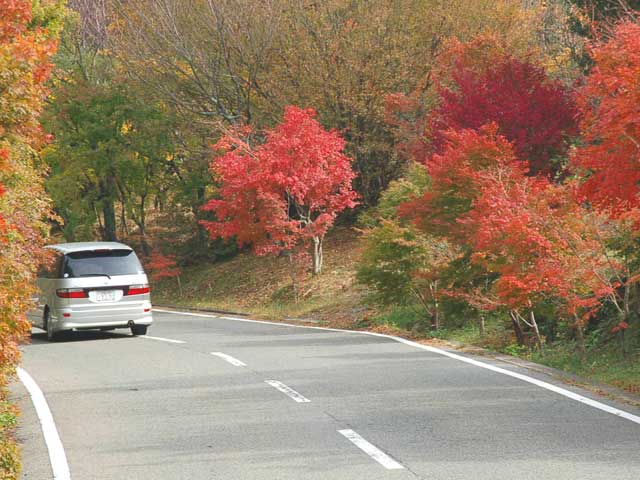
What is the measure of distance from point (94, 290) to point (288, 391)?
27.2ft

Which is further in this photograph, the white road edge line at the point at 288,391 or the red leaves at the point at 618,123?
the white road edge line at the point at 288,391

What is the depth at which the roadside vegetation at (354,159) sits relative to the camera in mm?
11727

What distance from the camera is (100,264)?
18609 mm

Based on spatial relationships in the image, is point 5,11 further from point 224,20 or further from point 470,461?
point 224,20

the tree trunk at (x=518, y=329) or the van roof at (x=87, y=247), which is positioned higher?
the van roof at (x=87, y=247)

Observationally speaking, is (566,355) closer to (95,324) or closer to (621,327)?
(621,327)

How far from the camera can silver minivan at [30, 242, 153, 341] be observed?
1819 cm

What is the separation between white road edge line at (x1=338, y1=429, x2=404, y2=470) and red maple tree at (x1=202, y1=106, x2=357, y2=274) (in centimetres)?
2098

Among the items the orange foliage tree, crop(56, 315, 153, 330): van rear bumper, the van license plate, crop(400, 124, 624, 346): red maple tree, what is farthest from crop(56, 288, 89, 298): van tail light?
crop(400, 124, 624, 346): red maple tree

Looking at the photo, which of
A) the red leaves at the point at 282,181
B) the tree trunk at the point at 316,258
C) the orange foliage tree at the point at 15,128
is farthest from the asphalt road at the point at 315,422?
the tree trunk at the point at 316,258

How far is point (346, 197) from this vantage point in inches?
1236

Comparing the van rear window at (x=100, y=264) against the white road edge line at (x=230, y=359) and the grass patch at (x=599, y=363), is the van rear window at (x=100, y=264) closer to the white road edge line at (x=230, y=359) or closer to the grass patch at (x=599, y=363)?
the white road edge line at (x=230, y=359)

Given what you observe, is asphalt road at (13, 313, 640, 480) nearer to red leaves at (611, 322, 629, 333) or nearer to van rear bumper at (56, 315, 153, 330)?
red leaves at (611, 322, 629, 333)

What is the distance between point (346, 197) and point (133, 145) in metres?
12.7
